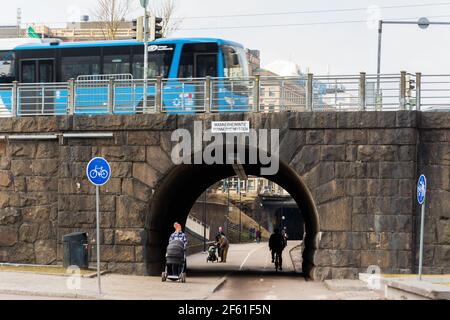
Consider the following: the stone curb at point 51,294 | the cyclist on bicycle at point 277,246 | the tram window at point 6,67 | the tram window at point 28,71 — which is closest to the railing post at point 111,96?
the stone curb at point 51,294

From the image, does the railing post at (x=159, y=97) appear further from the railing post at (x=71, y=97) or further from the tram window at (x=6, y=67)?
the tram window at (x=6, y=67)

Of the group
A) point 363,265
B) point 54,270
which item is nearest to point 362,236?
point 363,265

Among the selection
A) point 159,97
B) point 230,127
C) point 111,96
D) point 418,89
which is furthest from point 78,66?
point 418,89

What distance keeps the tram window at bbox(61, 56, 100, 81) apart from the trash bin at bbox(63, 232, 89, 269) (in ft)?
35.1

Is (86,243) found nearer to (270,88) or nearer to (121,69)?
(270,88)

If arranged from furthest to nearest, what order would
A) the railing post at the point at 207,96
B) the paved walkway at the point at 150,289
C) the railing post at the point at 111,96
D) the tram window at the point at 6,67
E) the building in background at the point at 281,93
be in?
the tram window at the point at 6,67 → the railing post at the point at 111,96 → the railing post at the point at 207,96 → the building in background at the point at 281,93 → the paved walkway at the point at 150,289

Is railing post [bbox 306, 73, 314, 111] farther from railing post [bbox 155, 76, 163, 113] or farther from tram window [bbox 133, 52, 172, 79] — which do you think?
tram window [bbox 133, 52, 172, 79]

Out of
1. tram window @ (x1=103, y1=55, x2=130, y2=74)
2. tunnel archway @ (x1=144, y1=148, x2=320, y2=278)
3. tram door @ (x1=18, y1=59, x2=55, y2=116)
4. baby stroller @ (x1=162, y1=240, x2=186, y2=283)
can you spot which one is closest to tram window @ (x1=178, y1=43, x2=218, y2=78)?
tram window @ (x1=103, y1=55, x2=130, y2=74)

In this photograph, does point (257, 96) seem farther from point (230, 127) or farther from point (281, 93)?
point (230, 127)

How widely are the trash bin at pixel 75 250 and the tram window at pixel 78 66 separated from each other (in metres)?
10.7

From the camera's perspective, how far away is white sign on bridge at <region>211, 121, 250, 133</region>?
2691 cm

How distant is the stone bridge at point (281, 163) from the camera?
85.3 ft
